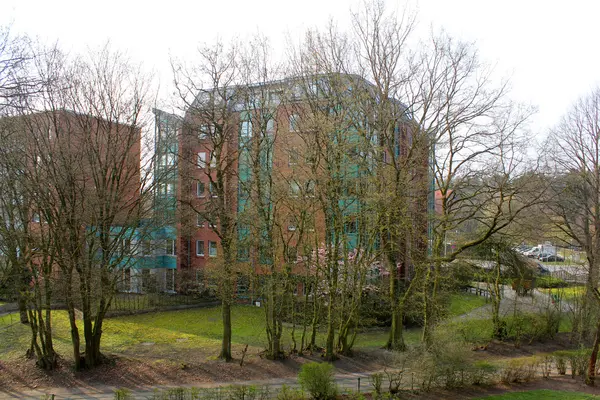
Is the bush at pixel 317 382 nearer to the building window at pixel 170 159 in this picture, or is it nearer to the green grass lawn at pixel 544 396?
the green grass lawn at pixel 544 396

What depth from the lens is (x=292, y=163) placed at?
16953 mm

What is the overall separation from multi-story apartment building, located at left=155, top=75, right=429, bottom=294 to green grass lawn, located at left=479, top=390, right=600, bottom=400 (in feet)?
20.2

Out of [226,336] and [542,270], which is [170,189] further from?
[542,270]

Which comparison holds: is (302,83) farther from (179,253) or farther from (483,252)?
(179,253)

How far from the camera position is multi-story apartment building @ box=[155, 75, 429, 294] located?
16.2 metres

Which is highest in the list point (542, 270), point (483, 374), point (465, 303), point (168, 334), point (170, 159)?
point (170, 159)

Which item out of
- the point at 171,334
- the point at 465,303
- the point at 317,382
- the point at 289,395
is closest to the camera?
the point at 289,395

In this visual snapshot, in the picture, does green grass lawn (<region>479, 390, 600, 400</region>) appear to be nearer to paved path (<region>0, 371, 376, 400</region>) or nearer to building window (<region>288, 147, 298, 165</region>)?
paved path (<region>0, 371, 376, 400</region>)

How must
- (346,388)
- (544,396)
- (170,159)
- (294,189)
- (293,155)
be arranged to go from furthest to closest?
(170,159) < (294,189) < (293,155) < (346,388) < (544,396)

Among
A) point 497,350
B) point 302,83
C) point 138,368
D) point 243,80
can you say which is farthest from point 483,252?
point 138,368

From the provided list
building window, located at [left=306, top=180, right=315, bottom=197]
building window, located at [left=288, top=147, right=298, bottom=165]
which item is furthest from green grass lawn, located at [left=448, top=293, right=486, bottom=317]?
building window, located at [left=288, top=147, right=298, bottom=165]

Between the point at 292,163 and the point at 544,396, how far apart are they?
10941 millimetres

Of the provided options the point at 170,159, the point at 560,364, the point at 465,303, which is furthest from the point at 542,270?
the point at 170,159

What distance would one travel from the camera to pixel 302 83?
1761 cm
